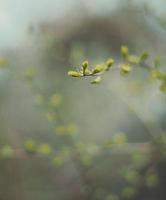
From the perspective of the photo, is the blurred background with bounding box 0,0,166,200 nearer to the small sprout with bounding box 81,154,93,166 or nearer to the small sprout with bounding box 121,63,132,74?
the small sprout with bounding box 81,154,93,166

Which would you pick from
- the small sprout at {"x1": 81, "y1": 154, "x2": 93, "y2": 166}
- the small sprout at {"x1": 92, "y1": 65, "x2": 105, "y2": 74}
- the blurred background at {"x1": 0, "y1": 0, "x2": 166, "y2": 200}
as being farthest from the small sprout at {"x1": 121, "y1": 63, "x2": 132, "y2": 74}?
the small sprout at {"x1": 81, "y1": 154, "x2": 93, "y2": 166}

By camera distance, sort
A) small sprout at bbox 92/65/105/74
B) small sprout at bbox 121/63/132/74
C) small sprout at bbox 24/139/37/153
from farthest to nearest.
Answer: small sprout at bbox 24/139/37/153, small sprout at bbox 121/63/132/74, small sprout at bbox 92/65/105/74

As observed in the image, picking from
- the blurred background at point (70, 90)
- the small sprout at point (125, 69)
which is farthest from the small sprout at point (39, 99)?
the small sprout at point (125, 69)

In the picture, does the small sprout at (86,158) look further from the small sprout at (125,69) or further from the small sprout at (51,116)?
the small sprout at (125,69)

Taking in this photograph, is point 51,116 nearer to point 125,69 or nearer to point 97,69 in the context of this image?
point 125,69

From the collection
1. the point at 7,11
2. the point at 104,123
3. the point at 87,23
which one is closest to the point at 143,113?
the point at 7,11

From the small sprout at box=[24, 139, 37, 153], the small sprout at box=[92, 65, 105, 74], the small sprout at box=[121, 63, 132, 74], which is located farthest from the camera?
the small sprout at box=[24, 139, 37, 153]

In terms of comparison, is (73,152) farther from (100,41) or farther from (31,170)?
(100,41)

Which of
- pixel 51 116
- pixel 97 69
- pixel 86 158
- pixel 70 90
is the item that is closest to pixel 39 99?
pixel 51 116

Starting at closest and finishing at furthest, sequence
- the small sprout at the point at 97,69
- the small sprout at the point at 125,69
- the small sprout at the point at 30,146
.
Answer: the small sprout at the point at 97,69
the small sprout at the point at 125,69
the small sprout at the point at 30,146

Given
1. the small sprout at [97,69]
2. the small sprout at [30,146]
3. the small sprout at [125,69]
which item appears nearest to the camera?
the small sprout at [97,69]
